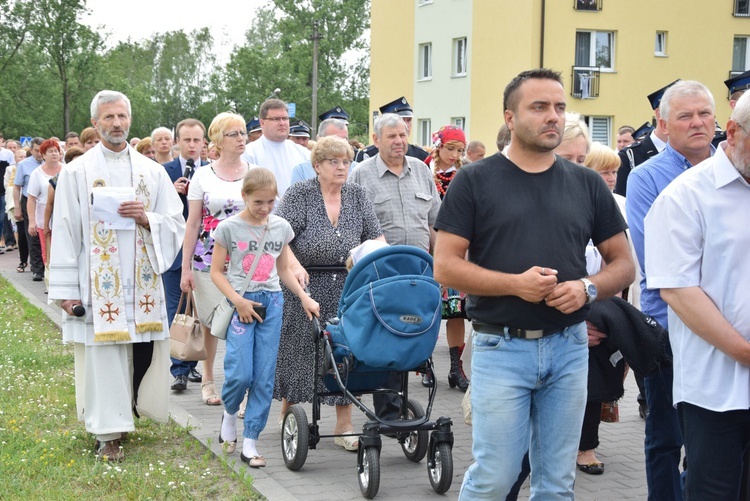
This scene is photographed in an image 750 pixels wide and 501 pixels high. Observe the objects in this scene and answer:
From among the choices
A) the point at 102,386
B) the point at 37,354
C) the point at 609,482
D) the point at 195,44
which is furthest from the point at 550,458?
the point at 195,44

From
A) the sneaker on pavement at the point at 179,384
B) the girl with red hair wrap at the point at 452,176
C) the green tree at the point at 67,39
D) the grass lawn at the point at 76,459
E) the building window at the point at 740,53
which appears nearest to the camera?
the grass lawn at the point at 76,459

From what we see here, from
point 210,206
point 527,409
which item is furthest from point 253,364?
point 527,409

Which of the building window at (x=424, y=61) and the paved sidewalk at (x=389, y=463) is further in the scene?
the building window at (x=424, y=61)

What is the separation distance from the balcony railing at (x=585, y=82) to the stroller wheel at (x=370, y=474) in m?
32.2

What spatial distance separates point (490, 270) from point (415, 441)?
273cm

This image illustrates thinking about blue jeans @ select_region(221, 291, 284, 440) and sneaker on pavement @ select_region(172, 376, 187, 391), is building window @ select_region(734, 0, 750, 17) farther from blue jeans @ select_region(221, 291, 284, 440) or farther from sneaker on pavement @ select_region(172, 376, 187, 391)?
blue jeans @ select_region(221, 291, 284, 440)

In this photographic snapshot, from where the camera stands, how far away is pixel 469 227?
4.10 meters

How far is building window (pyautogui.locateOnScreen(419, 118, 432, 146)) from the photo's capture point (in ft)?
137

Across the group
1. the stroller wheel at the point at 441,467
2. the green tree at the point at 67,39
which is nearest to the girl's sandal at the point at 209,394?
the stroller wheel at the point at 441,467

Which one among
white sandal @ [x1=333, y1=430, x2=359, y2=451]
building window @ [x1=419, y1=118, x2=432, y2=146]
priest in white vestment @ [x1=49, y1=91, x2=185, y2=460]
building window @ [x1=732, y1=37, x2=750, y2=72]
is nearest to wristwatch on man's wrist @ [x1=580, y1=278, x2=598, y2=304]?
white sandal @ [x1=333, y1=430, x2=359, y2=451]

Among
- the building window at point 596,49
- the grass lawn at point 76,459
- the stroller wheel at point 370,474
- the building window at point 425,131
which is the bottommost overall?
the grass lawn at point 76,459

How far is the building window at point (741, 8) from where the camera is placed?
37844 millimetres

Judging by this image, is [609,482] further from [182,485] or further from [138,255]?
[138,255]

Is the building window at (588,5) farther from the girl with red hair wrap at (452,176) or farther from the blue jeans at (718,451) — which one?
the blue jeans at (718,451)
